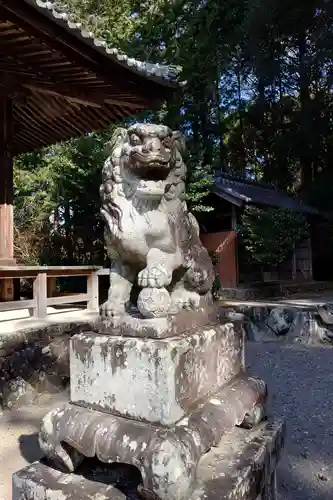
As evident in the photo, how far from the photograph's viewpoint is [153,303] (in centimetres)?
175

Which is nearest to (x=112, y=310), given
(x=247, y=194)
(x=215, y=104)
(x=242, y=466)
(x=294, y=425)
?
(x=242, y=466)

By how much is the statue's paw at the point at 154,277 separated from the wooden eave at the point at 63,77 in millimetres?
3223

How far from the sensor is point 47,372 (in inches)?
187

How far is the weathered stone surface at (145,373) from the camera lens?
1.63 m

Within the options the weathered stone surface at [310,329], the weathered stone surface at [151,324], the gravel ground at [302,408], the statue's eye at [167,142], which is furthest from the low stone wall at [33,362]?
the weathered stone surface at [310,329]

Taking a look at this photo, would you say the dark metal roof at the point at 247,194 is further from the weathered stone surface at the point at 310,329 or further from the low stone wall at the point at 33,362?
the low stone wall at the point at 33,362

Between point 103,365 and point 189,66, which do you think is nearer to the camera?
point 103,365

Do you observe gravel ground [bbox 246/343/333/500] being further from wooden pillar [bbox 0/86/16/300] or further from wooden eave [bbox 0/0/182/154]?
wooden eave [bbox 0/0/182/154]

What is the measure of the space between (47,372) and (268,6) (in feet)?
46.4

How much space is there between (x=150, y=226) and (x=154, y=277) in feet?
0.79

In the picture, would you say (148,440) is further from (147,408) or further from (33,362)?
(33,362)

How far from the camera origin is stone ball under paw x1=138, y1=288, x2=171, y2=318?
1.75 meters

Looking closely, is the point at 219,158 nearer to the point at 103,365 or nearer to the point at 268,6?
the point at 268,6

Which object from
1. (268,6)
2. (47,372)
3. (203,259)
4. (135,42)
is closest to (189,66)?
(135,42)
